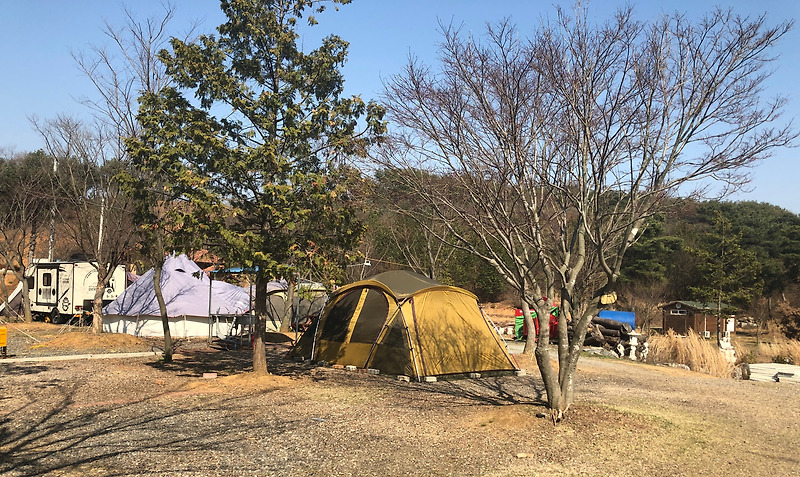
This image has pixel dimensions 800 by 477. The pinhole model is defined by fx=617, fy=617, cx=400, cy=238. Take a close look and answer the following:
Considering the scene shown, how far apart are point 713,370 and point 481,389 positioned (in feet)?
25.2

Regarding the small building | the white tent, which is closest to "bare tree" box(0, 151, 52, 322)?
the white tent

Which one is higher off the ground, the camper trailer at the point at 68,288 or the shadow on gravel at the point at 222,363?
the camper trailer at the point at 68,288

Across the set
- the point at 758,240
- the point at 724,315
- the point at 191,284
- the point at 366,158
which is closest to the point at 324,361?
the point at 366,158

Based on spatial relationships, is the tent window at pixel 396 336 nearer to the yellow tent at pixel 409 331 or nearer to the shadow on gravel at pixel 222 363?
the yellow tent at pixel 409 331

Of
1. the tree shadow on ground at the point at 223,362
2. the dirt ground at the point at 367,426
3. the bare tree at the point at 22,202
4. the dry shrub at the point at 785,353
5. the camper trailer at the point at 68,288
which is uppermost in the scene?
the bare tree at the point at 22,202

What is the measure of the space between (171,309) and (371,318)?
9444 millimetres

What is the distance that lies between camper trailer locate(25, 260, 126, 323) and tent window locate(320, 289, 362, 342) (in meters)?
12.9

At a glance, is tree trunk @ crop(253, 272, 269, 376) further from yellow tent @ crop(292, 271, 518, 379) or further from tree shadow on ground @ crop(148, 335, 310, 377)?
yellow tent @ crop(292, 271, 518, 379)

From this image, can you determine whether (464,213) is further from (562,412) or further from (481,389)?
(481,389)

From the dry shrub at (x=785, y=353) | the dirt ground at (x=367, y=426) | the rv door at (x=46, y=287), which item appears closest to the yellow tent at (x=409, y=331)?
the dirt ground at (x=367, y=426)

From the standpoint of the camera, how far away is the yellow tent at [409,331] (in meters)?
11.6

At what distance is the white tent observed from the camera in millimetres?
19078

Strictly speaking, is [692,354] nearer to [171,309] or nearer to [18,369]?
[171,309]

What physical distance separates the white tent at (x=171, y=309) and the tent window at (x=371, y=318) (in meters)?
7.83
